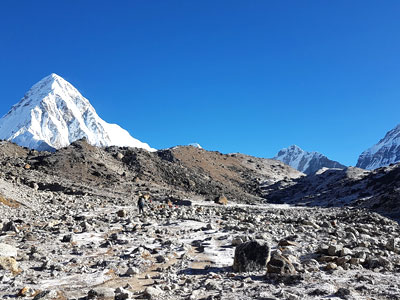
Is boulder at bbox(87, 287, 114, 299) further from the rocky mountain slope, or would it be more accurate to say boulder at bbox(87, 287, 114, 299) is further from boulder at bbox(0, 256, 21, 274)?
the rocky mountain slope

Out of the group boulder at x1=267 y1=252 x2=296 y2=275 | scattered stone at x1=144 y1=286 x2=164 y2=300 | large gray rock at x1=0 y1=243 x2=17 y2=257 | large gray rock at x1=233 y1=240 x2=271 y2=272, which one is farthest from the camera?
large gray rock at x1=0 y1=243 x2=17 y2=257

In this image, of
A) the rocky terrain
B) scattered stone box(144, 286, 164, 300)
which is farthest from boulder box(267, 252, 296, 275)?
scattered stone box(144, 286, 164, 300)

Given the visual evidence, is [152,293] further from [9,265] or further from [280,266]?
[9,265]

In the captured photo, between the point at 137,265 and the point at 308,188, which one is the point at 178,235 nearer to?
the point at 137,265

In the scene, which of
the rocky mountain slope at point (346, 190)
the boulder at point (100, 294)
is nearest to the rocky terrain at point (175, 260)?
the boulder at point (100, 294)

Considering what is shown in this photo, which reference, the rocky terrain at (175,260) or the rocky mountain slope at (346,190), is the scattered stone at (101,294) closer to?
the rocky terrain at (175,260)

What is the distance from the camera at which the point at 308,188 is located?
100 meters

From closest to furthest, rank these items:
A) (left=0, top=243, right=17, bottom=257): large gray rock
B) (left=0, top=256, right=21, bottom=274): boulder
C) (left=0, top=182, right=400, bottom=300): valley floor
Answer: (left=0, top=182, right=400, bottom=300): valley floor
(left=0, top=256, right=21, bottom=274): boulder
(left=0, top=243, right=17, bottom=257): large gray rock

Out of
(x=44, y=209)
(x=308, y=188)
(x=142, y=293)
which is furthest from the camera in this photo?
(x=308, y=188)

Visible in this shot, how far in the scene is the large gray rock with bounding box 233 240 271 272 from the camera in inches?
390

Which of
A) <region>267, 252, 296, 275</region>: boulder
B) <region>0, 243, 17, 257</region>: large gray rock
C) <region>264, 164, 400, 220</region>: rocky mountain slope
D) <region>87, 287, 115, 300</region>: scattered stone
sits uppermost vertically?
<region>264, 164, 400, 220</region>: rocky mountain slope

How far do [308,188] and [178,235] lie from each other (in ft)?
295

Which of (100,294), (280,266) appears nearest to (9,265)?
(100,294)

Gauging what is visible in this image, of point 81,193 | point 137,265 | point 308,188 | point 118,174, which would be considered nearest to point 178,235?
point 137,265
